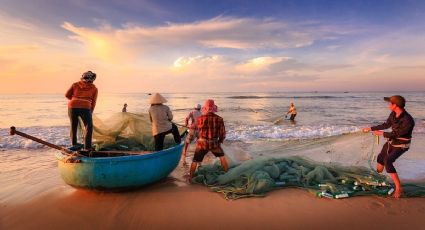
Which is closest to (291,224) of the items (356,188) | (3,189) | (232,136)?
(356,188)

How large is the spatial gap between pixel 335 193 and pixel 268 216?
143 centimetres

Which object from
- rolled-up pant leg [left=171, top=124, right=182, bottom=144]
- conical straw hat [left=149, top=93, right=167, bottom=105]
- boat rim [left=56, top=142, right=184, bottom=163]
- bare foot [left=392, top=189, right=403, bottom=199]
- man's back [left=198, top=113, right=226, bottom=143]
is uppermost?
conical straw hat [left=149, top=93, right=167, bottom=105]

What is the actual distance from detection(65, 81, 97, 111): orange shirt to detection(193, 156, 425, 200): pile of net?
2.60m

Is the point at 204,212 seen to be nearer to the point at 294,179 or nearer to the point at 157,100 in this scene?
the point at 294,179

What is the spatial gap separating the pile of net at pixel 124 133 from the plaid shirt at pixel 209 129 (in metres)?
1.58

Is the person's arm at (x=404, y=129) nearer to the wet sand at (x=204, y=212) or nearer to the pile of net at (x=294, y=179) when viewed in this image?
the pile of net at (x=294, y=179)

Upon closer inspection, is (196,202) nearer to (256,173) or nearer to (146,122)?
(256,173)

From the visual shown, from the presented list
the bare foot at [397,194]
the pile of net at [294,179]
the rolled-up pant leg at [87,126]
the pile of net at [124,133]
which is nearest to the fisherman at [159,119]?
the pile of net at [124,133]

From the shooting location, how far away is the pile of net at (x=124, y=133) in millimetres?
6789

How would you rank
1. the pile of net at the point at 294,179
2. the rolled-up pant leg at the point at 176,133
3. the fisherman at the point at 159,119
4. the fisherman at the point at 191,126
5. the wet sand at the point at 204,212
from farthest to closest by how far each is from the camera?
the fisherman at the point at 191,126, the rolled-up pant leg at the point at 176,133, the fisherman at the point at 159,119, the pile of net at the point at 294,179, the wet sand at the point at 204,212

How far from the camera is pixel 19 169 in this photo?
745cm

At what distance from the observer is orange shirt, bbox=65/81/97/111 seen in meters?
5.73

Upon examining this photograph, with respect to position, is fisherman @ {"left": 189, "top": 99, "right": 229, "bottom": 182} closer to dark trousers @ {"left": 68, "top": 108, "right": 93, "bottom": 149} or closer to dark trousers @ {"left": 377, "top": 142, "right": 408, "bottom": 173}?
dark trousers @ {"left": 68, "top": 108, "right": 93, "bottom": 149}

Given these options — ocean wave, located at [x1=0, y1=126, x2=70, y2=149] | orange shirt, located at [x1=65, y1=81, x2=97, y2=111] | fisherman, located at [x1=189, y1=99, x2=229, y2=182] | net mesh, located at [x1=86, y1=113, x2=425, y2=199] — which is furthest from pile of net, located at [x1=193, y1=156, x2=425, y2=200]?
ocean wave, located at [x1=0, y1=126, x2=70, y2=149]
